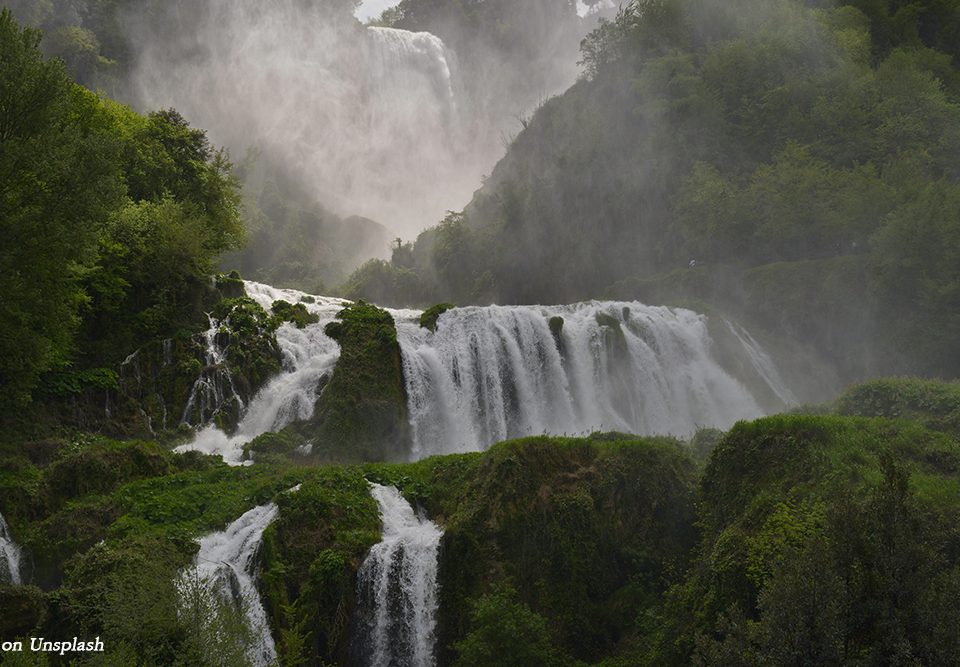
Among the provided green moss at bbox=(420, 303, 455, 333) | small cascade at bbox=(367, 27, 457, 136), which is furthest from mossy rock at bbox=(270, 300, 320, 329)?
small cascade at bbox=(367, 27, 457, 136)

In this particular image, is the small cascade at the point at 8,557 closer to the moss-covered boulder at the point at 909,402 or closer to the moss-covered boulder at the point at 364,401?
the moss-covered boulder at the point at 364,401

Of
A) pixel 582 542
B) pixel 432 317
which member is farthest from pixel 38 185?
pixel 432 317

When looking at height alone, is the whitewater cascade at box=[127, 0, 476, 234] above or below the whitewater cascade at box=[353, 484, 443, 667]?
above

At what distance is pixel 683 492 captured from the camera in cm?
1562

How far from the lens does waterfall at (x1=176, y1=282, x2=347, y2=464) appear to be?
2320cm

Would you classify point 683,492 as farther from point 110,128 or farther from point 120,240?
point 110,128

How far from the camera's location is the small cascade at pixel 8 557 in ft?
46.0

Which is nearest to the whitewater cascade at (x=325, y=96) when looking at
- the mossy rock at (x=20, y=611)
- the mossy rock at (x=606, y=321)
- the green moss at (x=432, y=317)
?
the green moss at (x=432, y=317)

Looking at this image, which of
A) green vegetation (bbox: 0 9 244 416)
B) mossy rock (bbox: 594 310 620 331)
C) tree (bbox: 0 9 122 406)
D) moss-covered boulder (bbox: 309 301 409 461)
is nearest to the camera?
Answer: tree (bbox: 0 9 122 406)

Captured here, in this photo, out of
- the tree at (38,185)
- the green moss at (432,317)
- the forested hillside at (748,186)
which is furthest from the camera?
the forested hillside at (748,186)

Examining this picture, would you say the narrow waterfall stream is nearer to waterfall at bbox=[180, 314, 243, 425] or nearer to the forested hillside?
waterfall at bbox=[180, 314, 243, 425]

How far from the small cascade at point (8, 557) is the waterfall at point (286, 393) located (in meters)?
7.00

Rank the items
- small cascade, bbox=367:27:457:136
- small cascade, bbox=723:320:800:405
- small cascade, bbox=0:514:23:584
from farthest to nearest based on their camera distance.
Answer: small cascade, bbox=367:27:457:136 < small cascade, bbox=723:320:800:405 < small cascade, bbox=0:514:23:584

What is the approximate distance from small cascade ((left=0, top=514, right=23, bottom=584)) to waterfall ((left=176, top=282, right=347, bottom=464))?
6998mm
